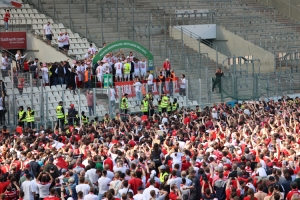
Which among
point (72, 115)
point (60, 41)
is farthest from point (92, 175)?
point (60, 41)

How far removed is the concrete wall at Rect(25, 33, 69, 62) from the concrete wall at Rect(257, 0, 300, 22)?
1865 cm

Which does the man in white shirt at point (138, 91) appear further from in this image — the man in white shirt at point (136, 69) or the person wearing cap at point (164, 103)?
the man in white shirt at point (136, 69)

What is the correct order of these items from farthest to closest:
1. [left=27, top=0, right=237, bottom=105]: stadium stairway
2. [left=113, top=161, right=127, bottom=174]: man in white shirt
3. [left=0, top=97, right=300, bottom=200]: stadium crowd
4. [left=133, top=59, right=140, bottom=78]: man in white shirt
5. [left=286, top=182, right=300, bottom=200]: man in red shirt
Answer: [left=27, top=0, right=237, bottom=105]: stadium stairway
[left=133, top=59, right=140, bottom=78]: man in white shirt
[left=113, top=161, right=127, bottom=174]: man in white shirt
[left=0, top=97, right=300, bottom=200]: stadium crowd
[left=286, top=182, right=300, bottom=200]: man in red shirt

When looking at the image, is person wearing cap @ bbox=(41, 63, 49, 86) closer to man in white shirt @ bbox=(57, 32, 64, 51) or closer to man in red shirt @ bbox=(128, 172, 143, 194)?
man in white shirt @ bbox=(57, 32, 64, 51)

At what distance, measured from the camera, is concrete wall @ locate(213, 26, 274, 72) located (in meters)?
43.5

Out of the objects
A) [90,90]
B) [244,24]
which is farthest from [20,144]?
[244,24]

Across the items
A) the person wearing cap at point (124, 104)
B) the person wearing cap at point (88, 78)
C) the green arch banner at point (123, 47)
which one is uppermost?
the green arch banner at point (123, 47)

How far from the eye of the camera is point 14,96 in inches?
1182

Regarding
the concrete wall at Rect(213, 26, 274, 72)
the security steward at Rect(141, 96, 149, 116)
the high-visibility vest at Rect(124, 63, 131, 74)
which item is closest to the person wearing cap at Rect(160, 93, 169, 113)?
the security steward at Rect(141, 96, 149, 116)

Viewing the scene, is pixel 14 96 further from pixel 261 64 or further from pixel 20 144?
pixel 261 64

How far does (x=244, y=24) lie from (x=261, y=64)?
534 cm

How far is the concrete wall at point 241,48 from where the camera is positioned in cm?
4350

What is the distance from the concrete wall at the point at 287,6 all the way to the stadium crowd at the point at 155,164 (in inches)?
1079

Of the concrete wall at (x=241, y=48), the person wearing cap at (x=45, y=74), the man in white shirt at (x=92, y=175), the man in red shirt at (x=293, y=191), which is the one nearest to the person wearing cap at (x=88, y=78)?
the person wearing cap at (x=45, y=74)
